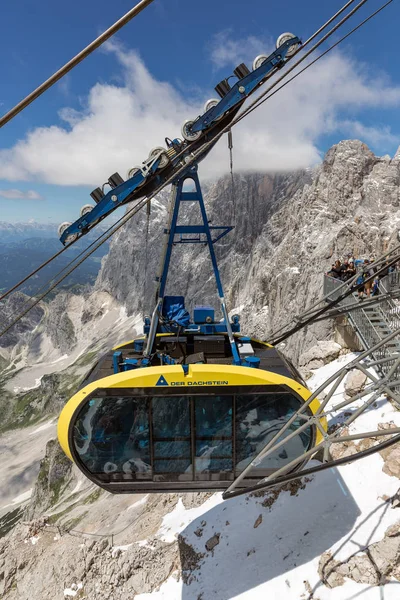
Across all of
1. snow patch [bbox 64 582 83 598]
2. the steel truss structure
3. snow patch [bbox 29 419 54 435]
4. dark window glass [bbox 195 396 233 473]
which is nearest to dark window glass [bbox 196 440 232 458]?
dark window glass [bbox 195 396 233 473]

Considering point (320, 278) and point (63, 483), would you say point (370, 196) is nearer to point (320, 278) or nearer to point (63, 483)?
point (320, 278)

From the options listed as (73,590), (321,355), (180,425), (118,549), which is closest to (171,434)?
(180,425)

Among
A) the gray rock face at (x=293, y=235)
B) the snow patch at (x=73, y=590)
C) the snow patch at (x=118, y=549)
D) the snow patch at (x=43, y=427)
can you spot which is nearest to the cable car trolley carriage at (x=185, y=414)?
the gray rock face at (x=293, y=235)

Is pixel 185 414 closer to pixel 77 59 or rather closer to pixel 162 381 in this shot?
pixel 162 381

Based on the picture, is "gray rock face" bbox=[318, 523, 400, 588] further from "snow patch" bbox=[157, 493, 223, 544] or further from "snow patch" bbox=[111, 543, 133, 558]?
"snow patch" bbox=[111, 543, 133, 558]

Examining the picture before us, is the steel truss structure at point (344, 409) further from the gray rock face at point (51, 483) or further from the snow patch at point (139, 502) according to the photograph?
the gray rock face at point (51, 483)
